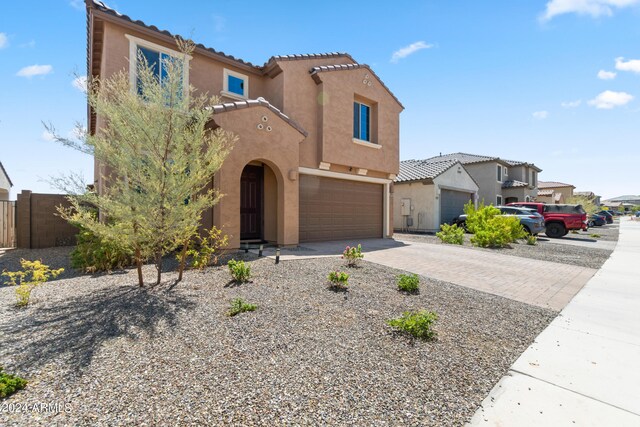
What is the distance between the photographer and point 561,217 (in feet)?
58.7

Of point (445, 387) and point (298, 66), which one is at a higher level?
point (298, 66)

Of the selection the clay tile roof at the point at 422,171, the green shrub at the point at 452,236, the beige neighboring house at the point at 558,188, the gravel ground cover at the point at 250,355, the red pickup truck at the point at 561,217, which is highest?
the beige neighboring house at the point at 558,188

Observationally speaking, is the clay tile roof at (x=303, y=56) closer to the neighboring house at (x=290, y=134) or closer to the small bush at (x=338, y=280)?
the neighboring house at (x=290, y=134)

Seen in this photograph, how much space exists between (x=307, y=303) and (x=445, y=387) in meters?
2.42

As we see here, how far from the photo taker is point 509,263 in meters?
9.22

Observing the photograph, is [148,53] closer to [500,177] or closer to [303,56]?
[303,56]

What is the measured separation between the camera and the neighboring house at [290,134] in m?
8.49

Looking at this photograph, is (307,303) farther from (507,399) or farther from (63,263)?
(63,263)

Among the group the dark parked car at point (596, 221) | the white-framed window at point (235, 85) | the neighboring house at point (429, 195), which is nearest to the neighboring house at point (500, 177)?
the dark parked car at point (596, 221)

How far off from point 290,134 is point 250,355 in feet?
25.9

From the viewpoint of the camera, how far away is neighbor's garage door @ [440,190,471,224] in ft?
68.2

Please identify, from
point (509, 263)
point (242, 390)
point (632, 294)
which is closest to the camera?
point (242, 390)

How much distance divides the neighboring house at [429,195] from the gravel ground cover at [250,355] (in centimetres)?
1519

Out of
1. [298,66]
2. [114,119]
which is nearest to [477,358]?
[114,119]
